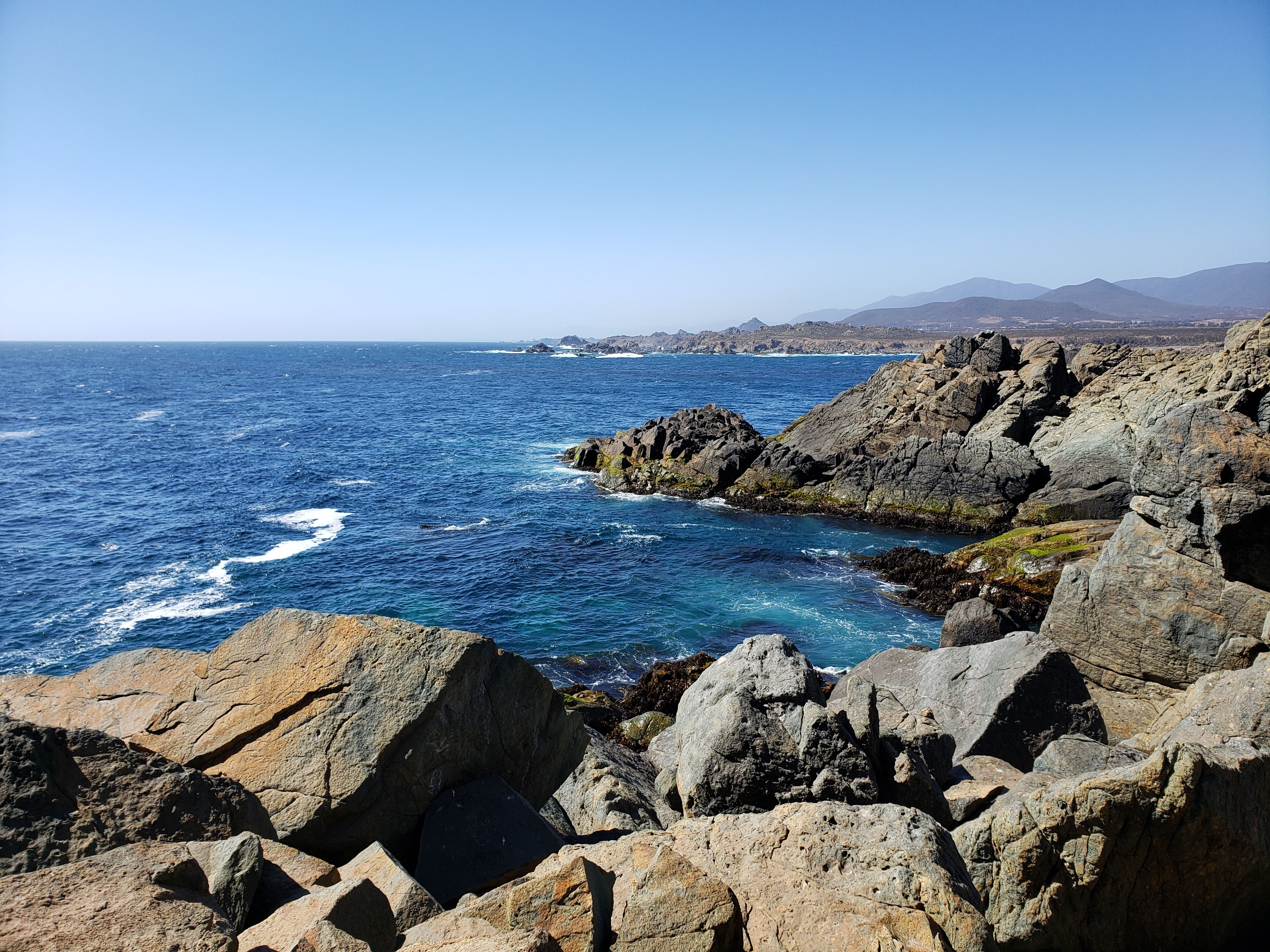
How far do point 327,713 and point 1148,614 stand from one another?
1651 centimetres

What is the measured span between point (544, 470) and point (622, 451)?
21.2ft

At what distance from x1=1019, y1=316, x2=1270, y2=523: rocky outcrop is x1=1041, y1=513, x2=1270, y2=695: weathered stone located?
11452 millimetres

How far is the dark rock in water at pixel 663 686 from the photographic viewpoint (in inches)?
829

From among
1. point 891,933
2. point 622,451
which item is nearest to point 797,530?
point 622,451

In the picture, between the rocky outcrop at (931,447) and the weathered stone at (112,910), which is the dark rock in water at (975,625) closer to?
the rocky outcrop at (931,447)

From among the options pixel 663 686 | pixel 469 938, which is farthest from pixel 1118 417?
pixel 469 938

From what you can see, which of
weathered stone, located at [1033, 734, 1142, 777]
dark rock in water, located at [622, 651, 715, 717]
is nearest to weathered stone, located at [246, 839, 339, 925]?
weathered stone, located at [1033, 734, 1142, 777]

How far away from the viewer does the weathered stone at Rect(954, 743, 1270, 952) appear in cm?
721

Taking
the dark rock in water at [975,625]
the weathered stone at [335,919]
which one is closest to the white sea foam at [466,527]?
the dark rock in water at [975,625]

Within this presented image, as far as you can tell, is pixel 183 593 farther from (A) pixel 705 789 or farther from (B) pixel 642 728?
(A) pixel 705 789

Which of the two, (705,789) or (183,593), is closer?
(705,789)

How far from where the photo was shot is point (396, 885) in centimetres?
668

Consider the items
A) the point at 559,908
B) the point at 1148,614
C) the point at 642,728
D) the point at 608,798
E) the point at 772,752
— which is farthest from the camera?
the point at 642,728

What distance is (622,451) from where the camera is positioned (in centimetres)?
5353
